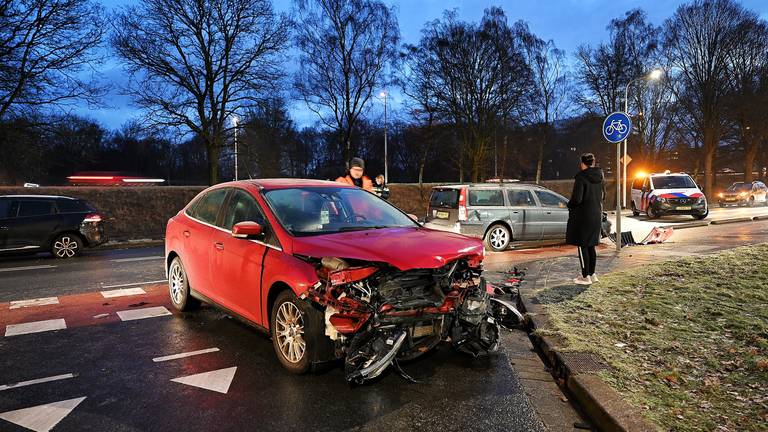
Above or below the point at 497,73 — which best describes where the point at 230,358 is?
below

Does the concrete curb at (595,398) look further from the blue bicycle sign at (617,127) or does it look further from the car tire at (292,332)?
the blue bicycle sign at (617,127)

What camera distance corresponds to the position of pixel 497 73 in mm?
32781

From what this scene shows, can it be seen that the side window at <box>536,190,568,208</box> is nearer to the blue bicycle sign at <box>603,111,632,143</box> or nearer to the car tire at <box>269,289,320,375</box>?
the blue bicycle sign at <box>603,111,632,143</box>

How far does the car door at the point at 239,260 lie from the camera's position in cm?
474

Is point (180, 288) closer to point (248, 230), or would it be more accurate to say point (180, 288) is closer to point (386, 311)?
point (248, 230)

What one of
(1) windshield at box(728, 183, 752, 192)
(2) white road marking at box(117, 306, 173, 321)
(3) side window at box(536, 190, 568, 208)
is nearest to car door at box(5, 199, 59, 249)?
(2) white road marking at box(117, 306, 173, 321)

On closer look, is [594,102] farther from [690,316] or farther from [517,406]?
[517,406]

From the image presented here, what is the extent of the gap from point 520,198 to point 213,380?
10.1 metres

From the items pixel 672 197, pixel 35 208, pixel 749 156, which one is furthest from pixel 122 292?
pixel 749 156

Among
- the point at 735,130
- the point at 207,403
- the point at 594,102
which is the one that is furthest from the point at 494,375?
the point at 735,130

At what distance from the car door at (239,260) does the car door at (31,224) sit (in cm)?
927

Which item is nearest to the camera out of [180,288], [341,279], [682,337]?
[341,279]

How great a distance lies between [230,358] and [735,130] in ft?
165

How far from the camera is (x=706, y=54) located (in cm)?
Result: 3734
